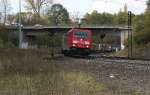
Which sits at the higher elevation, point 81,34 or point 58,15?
point 58,15

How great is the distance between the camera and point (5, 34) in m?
61.6

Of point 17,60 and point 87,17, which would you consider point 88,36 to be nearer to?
point 17,60

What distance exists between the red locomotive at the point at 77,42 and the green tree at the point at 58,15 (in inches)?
3367

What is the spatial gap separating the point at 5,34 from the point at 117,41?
58.8m

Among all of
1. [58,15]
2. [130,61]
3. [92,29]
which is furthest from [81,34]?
[58,15]

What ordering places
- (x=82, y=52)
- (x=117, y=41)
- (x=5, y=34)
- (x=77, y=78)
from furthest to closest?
(x=117, y=41) < (x=5, y=34) < (x=82, y=52) < (x=77, y=78)

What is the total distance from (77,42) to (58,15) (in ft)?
321

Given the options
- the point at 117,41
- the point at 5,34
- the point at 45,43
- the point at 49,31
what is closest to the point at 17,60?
the point at 5,34

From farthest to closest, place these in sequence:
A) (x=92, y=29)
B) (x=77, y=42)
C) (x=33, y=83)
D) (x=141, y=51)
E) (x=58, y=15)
A: (x=58, y=15) < (x=92, y=29) < (x=141, y=51) < (x=77, y=42) < (x=33, y=83)

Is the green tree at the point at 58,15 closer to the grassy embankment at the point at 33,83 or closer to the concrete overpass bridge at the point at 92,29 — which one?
the concrete overpass bridge at the point at 92,29

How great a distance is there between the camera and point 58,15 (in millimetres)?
152125

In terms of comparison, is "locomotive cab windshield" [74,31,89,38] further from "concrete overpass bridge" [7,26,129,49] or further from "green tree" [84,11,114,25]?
"green tree" [84,11,114,25]

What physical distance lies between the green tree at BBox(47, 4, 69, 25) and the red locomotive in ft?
281

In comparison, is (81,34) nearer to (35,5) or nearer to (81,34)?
(81,34)
